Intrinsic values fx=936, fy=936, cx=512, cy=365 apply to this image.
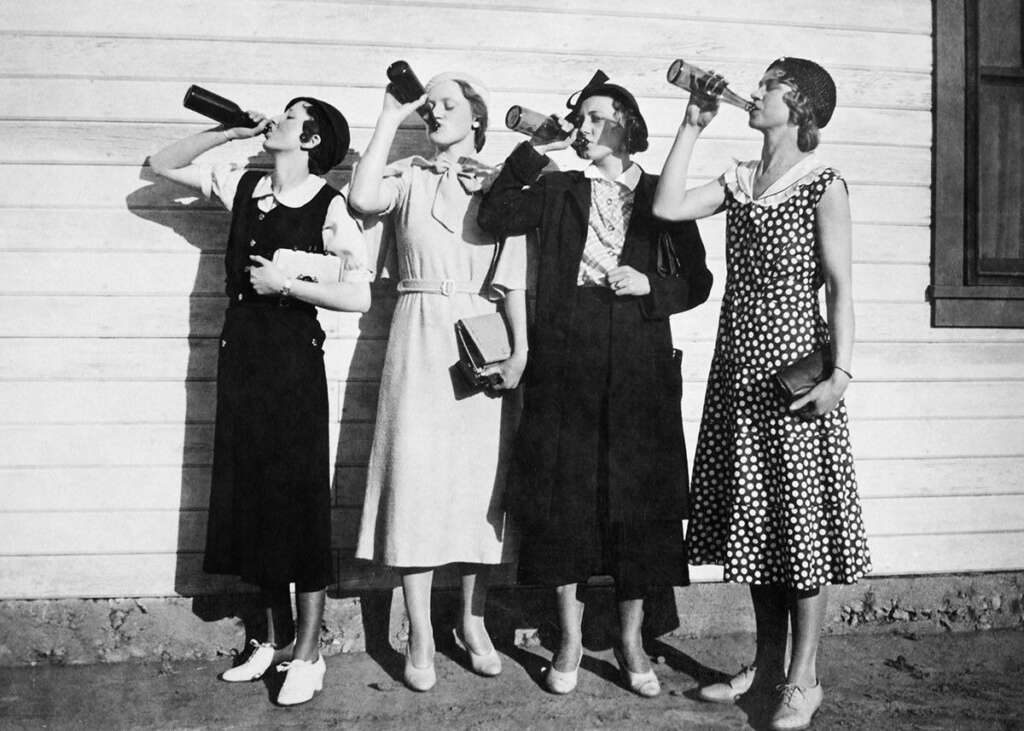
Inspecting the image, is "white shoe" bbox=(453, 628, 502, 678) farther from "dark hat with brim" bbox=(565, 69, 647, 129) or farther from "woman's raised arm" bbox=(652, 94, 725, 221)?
"dark hat with brim" bbox=(565, 69, 647, 129)

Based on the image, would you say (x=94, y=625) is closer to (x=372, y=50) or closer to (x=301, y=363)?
(x=301, y=363)

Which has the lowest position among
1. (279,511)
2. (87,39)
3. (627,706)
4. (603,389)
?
(627,706)

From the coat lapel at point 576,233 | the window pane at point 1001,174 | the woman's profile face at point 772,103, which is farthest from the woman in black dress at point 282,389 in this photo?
the window pane at point 1001,174

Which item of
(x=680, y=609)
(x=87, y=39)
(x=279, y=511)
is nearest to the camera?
(x=279, y=511)

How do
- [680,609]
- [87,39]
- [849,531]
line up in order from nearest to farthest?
[849,531], [87,39], [680,609]

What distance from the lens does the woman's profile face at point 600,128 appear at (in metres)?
3.44

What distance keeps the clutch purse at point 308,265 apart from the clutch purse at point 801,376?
1626 mm

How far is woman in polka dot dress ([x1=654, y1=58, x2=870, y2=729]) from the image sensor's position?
10.2 feet

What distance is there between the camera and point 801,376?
3072 mm

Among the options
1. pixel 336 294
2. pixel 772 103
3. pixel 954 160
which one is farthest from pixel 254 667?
pixel 954 160

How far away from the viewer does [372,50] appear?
12.7 feet

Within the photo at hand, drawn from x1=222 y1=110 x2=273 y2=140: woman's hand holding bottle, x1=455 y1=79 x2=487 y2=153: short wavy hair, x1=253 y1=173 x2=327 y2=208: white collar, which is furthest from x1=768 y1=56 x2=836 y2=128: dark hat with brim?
x1=222 y1=110 x2=273 y2=140: woman's hand holding bottle

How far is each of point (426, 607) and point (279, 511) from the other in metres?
0.66

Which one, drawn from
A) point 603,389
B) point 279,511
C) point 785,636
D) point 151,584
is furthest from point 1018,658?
point 151,584
